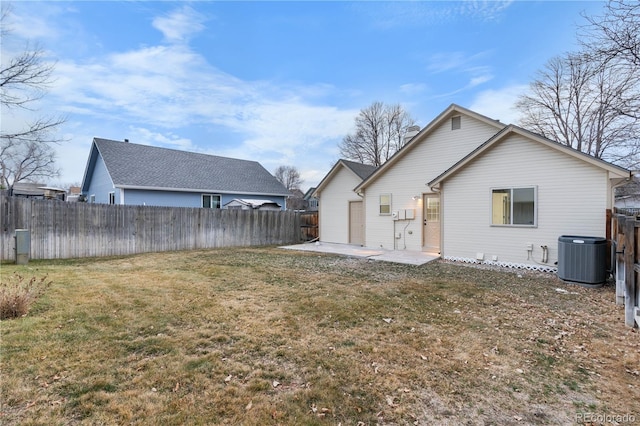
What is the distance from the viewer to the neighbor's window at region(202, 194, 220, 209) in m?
18.4

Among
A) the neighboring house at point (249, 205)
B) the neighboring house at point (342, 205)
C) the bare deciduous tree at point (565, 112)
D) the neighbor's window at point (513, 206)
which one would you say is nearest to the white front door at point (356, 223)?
the neighboring house at point (342, 205)

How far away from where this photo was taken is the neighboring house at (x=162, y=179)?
15.7m

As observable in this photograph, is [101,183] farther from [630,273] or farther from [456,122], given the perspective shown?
[630,273]

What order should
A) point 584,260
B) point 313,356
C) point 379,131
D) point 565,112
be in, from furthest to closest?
point 379,131
point 565,112
point 584,260
point 313,356

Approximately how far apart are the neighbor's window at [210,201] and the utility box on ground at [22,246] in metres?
10.0

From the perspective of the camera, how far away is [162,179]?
16.8 metres

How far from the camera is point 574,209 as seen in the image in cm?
779

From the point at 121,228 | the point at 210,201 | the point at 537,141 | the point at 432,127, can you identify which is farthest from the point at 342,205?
the point at 121,228

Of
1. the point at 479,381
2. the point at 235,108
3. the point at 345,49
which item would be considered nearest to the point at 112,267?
the point at 479,381

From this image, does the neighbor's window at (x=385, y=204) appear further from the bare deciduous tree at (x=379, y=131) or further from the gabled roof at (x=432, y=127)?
the bare deciduous tree at (x=379, y=131)

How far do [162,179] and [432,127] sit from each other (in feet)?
46.7

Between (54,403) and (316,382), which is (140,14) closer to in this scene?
(54,403)

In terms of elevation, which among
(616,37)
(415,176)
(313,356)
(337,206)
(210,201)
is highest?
(616,37)

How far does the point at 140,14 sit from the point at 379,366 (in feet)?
41.0
